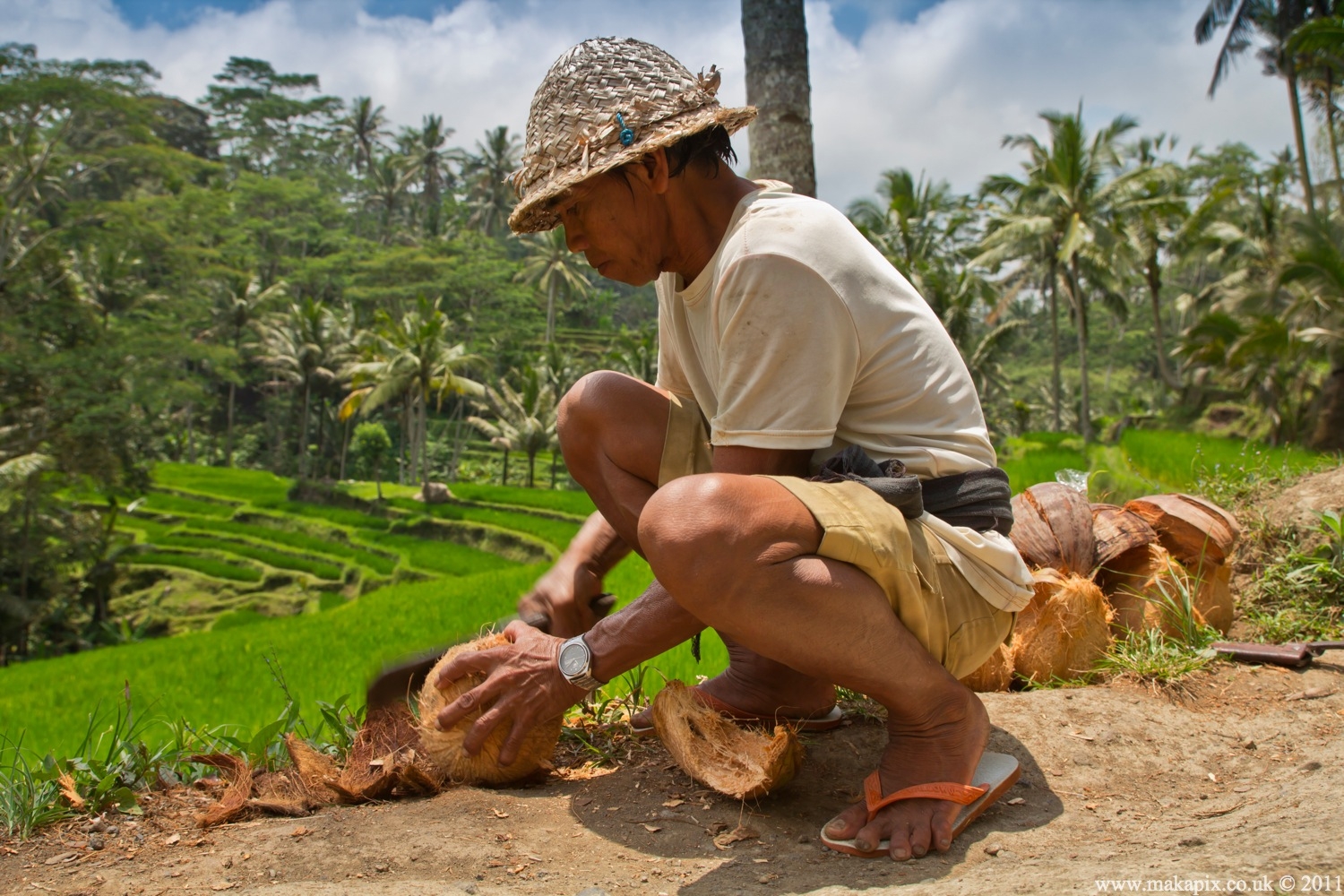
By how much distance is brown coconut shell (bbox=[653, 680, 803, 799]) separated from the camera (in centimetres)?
183

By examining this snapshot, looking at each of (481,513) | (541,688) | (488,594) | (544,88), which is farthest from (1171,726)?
(481,513)

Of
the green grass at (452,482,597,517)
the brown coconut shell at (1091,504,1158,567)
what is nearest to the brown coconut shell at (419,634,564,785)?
the brown coconut shell at (1091,504,1158,567)

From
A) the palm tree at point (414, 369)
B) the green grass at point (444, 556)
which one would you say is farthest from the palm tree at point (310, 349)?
the green grass at point (444, 556)

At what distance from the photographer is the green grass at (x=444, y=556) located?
60.2 feet

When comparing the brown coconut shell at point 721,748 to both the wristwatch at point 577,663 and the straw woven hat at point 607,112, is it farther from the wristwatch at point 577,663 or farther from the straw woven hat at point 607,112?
the straw woven hat at point 607,112

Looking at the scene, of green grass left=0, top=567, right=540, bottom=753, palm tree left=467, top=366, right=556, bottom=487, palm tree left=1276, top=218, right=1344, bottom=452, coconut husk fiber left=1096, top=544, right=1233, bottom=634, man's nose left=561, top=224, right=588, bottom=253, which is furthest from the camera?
palm tree left=467, top=366, right=556, bottom=487

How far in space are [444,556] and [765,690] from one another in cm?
1804

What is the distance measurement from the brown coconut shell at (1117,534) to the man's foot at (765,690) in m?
1.14

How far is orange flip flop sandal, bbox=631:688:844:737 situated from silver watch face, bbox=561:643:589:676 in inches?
12.7


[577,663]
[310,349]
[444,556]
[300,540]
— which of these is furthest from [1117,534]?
[310,349]

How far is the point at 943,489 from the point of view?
71.1 inches

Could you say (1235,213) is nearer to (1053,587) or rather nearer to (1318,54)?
(1318,54)

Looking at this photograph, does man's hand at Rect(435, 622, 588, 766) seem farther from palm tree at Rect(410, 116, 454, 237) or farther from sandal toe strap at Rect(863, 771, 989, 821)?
palm tree at Rect(410, 116, 454, 237)

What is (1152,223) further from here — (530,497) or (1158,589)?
(1158,589)
